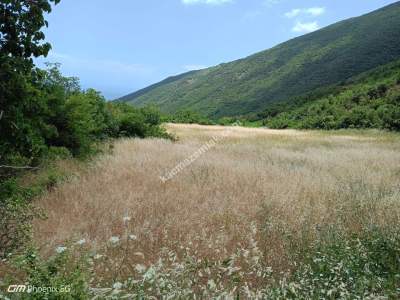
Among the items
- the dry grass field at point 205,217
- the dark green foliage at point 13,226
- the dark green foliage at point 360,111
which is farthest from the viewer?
the dark green foliage at point 360,111

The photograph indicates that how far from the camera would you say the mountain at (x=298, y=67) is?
9925 cm

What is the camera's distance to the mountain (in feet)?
326

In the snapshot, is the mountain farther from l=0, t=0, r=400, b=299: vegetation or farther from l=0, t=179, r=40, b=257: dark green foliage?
l=0, t=179, r=40, b=257: dark green foliage

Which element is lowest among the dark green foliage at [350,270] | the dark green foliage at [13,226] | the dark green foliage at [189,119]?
the dark green foliage at [189,119]

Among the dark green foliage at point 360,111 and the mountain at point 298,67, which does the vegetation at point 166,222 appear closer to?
the dark green foliage at point 360,111

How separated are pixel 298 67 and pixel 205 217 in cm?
12360

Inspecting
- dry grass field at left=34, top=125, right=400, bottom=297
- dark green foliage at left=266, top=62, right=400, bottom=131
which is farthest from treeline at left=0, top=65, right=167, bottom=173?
dark green foliage at left=266, top=62, right=400, bottom=131

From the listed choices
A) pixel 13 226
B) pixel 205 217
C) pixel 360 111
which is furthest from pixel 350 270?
pixel 360 111

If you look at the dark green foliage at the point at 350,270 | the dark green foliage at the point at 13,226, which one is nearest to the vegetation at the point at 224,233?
the dark green foliage at the point at 350,270

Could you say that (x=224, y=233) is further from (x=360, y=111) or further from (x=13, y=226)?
(x=360, y=111)

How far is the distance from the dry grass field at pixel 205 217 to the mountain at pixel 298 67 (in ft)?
247

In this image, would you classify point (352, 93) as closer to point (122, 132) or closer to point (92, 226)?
point (122, 132)

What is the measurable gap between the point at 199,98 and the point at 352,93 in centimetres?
8874

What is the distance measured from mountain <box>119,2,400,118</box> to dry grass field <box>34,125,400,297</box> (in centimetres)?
7524
